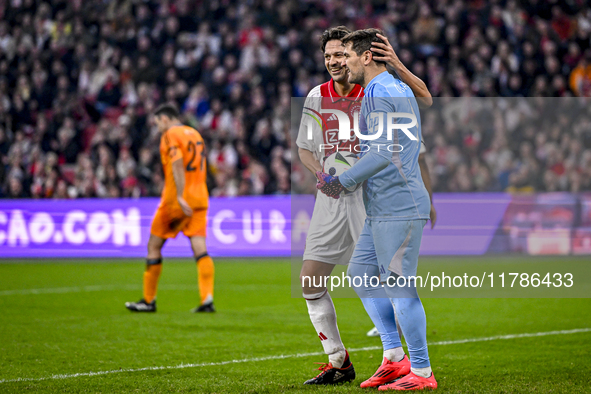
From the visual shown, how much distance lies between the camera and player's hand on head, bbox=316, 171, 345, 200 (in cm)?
407

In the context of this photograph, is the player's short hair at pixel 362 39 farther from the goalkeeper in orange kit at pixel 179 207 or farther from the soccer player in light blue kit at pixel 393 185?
the goalkeeper in orange kit at pixel 179 207

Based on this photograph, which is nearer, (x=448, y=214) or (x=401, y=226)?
(x=401, y=226)

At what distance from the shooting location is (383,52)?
408 centimetres

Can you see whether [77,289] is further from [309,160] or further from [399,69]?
[399,69]

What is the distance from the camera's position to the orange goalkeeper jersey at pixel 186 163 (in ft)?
25.8

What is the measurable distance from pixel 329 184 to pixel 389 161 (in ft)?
1.20

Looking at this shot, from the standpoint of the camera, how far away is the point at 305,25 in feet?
58.8

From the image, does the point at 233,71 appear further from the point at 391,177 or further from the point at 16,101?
the point at 391,177

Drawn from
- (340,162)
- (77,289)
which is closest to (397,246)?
(340,162)

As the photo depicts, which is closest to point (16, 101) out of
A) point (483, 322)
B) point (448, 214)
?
point (448, 214)

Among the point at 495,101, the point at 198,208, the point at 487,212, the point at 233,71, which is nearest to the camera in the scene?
the point at 198,208

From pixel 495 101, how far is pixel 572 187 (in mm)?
2465

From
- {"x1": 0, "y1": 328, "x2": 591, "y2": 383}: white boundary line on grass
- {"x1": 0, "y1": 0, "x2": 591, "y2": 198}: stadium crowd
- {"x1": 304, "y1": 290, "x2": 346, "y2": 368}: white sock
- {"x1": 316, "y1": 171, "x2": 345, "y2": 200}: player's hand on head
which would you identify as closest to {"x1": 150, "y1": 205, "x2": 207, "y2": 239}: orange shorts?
{"x1": 0, "y1": 328, "x2": 591, "y2": 383}: white boundary line on grass

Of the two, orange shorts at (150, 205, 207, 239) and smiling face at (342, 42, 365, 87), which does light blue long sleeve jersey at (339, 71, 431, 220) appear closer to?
smiling face at (342, 42, 365, 87)
